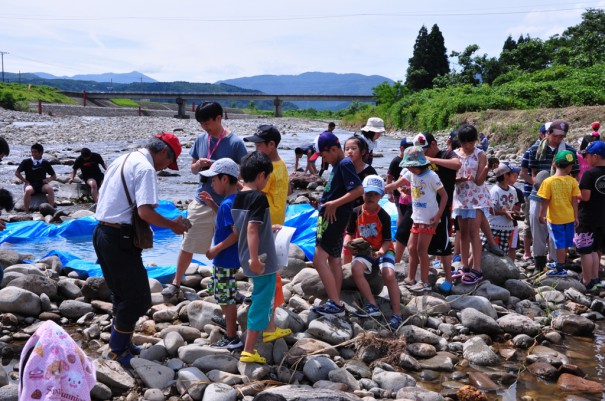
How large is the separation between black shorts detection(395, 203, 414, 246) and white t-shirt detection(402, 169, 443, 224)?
32 centimetres

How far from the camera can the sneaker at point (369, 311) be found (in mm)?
5744

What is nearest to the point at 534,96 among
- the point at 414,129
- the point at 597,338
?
the point at 414,129

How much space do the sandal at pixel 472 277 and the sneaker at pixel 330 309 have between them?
1864 mm

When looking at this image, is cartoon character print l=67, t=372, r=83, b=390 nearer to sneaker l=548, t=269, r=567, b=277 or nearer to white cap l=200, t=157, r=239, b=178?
white cap l=200, t=157, r=239, b=178

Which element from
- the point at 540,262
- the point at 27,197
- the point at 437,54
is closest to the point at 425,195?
the point at 540,262

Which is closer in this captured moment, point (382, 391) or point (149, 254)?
point (382, 391)

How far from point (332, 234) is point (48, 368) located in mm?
3144

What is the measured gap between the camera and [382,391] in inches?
178

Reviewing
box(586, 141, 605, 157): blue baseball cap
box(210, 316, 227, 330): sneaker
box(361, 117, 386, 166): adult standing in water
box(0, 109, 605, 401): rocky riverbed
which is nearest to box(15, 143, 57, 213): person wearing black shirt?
box(0, 109, 605, 401): rocky riverbed

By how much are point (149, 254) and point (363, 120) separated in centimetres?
4613

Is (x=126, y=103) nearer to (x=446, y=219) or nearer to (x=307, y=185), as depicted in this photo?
(x=307, y=185)

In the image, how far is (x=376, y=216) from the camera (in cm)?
596

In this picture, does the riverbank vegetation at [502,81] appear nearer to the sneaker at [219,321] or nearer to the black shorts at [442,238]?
the black shorts at [442,238]

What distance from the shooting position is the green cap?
711 centimetres
